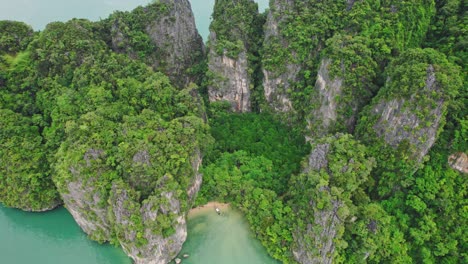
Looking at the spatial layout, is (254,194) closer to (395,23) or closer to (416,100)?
(416,100)

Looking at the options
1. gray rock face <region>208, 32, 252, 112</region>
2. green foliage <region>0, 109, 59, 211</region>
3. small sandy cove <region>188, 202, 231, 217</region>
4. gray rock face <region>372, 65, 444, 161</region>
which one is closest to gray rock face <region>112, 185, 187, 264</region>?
small sandy cove <region>188, 202, 231, 217</region>

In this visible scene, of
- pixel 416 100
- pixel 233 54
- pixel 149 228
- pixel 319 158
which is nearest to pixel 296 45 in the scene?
pixel 233 54

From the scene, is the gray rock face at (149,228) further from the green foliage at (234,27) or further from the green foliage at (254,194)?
the green foliage at (234,27)

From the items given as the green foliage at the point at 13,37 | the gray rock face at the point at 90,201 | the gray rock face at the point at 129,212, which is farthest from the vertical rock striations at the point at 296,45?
the green foliage at the point at 13,37

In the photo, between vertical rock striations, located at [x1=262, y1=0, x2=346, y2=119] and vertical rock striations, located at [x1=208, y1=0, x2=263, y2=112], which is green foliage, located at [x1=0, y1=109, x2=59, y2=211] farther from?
vertical rock striations, located at [x1=262, y1=0, x2=346, y2=119]

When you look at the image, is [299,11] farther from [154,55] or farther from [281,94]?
[154,55]

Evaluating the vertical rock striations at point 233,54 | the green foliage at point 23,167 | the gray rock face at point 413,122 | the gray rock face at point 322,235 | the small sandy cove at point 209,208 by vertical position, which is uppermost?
the vertical rock striations at point 233,54

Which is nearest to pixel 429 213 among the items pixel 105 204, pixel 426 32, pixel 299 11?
pixel 426 32
